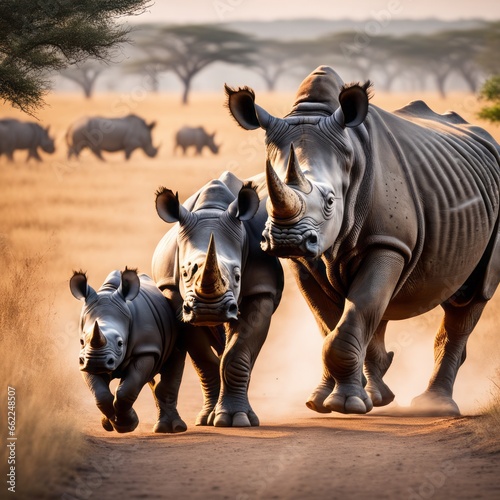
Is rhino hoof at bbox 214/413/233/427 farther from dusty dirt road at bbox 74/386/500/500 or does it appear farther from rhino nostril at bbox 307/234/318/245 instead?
rhino nostril at bbox 307/234/318/245

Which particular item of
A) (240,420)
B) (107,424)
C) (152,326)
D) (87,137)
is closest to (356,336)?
(240,420)

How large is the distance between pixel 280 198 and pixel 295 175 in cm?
30

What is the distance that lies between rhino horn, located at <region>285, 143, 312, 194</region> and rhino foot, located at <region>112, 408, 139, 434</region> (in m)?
1.91

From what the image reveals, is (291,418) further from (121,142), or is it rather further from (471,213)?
(121,142)

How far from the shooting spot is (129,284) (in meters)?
9.29

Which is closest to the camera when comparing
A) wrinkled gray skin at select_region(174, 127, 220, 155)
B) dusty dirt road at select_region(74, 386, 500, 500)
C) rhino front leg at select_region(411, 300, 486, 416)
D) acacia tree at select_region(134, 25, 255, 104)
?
dusty dirt road at select_region(74, 386, 500, 500)

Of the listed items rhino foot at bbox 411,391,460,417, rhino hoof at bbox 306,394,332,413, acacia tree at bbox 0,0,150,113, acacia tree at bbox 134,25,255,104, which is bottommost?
rhino foot at bbox 411,391,460,417

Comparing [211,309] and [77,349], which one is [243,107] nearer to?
[211,309]

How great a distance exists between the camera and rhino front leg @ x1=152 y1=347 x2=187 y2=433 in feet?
31.1

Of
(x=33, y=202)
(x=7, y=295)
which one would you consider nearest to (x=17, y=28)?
(x=7, y=295)

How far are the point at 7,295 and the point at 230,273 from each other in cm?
295

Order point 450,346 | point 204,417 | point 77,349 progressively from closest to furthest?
point 204,417, point 450,346, point 77,349

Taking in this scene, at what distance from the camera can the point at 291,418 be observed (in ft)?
34.4

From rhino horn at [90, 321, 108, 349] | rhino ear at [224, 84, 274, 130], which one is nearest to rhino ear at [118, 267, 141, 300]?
rhino horn at [90, 321, 108, 349]
